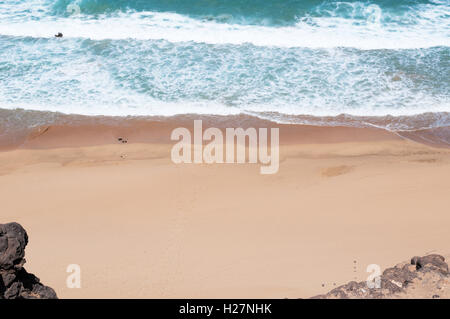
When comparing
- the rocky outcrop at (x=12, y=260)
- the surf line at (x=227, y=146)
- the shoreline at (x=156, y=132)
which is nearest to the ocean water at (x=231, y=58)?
the shoreline at (x=156, y=132)

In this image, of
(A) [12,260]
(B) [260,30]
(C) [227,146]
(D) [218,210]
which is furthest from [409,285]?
(B) [260,30]

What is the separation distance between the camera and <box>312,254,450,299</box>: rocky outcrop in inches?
245

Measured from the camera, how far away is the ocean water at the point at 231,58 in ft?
39.3

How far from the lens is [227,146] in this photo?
10.6m

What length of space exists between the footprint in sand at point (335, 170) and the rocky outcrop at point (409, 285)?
10.4 feet

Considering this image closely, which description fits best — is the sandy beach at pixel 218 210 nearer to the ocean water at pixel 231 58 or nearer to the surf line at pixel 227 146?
the surf line at pixel 227 146

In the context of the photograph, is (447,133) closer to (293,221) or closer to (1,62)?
(293,221)

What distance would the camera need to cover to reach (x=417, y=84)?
41.4 feet

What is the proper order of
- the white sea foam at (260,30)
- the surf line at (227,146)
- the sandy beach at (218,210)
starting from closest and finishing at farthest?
1. the sandy beach at (218,210)
2. the surf line at (227,146)
3. the white sea foam at (260,30)

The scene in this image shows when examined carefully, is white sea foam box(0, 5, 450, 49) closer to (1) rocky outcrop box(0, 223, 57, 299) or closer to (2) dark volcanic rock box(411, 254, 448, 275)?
(2) dark volcanic rock box(411, 254, 448, 275)

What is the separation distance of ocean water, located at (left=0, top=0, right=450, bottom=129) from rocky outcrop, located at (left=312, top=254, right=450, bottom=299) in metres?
5.15

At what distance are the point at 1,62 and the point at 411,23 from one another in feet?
35.8

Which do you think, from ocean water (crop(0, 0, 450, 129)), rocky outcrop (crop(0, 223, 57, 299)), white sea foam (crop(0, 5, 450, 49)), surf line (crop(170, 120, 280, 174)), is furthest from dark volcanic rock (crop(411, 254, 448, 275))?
white sea foam (crop(0, 5, 450, 49))

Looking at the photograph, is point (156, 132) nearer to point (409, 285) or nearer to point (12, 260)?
point (12, 260)
